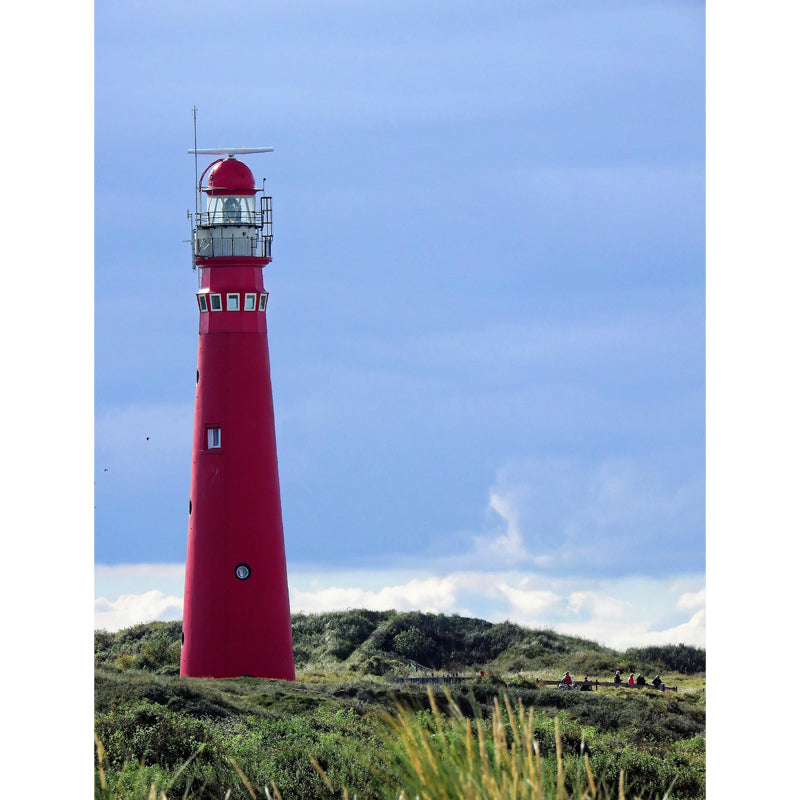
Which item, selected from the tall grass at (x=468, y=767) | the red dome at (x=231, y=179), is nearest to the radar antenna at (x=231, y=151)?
the red dome at (x=231, y=179)

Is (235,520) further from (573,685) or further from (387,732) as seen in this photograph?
(387,732)

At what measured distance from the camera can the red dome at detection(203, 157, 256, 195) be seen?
27000mm

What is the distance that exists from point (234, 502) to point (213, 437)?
1.40 metres

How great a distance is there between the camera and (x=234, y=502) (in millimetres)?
25016

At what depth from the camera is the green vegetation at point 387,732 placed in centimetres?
703

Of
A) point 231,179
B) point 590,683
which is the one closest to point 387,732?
point 231,179
